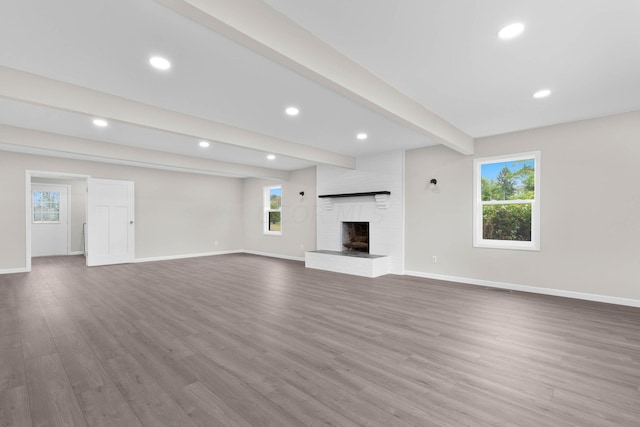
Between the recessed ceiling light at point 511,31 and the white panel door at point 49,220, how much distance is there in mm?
10964

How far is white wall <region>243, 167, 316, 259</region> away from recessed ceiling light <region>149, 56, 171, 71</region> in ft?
Result: 17.1

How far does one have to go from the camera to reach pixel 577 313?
3.44 metres

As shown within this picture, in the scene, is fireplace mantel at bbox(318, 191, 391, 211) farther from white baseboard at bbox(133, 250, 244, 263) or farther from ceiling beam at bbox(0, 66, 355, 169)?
white baseboard at bbox(133, 250, 244, 263)

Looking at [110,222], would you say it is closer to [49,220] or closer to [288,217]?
[49,220]

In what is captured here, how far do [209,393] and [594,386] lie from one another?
2.60 metres

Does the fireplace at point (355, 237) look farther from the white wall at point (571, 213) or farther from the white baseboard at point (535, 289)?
the white wall at point (571, 213)

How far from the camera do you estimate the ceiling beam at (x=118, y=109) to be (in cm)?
273

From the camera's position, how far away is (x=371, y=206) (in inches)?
251

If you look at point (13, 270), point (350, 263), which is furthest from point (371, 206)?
point (13, 270)

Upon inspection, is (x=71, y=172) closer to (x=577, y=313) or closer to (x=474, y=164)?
(x=474, y=164)

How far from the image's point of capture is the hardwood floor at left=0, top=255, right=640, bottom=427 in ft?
5.60

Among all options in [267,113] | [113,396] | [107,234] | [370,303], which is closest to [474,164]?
[370,303]

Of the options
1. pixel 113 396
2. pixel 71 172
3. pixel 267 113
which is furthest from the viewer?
pixel 71 172

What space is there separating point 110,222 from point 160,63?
19.5 ft
